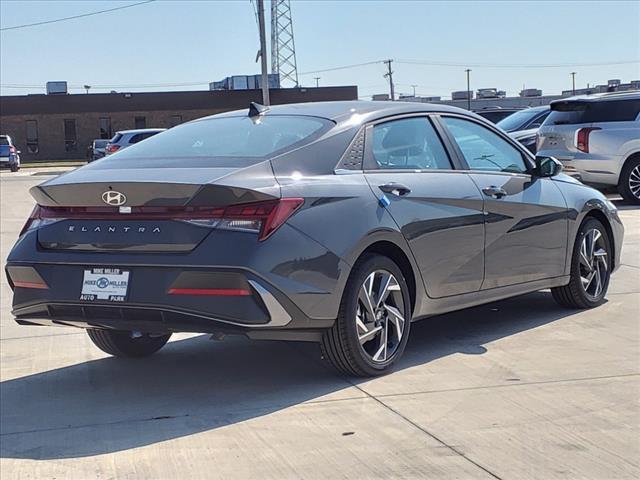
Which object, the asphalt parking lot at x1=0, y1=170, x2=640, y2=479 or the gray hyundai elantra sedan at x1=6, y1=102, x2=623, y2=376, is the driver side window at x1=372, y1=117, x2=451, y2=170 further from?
the asphalt parking lot at x1=0, y1=170, x2=640, y2=479

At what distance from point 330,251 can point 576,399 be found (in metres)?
1.53

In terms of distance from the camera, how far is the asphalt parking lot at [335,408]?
3.99 metres

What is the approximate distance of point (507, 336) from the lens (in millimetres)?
6242

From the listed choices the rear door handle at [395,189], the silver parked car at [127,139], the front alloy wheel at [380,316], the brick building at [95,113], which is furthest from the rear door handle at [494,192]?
the brick building at [95,113]

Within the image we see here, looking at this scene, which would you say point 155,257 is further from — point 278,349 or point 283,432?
point 278,349

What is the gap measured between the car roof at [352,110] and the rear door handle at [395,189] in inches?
17.9

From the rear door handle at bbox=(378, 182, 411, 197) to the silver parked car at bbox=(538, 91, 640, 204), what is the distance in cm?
952

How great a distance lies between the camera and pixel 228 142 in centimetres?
532

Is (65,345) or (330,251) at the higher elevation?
(330,251)

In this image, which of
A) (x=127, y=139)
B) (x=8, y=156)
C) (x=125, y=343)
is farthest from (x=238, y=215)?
(x=8, y=156)

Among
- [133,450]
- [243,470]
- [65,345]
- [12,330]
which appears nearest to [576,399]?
[243,470]

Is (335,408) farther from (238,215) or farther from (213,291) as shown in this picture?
(238,215)

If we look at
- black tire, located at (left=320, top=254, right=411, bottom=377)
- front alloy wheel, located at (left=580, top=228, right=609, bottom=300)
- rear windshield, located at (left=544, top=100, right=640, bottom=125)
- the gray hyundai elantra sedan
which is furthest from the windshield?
black tire, located at (left=320, top=254, right=411, bottom=377)

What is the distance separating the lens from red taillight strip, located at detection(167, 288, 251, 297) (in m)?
4.52
